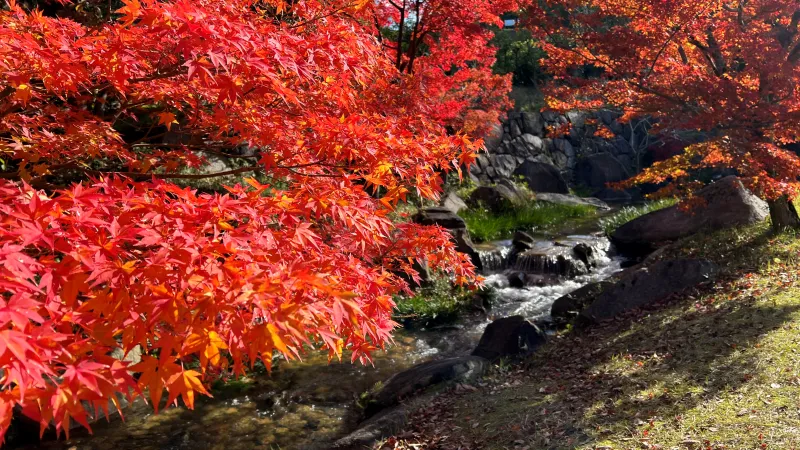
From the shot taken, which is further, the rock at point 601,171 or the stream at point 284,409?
the rock at point 601,171

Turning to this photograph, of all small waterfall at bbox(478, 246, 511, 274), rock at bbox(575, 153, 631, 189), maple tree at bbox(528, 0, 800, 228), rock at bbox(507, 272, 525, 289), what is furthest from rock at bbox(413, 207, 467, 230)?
rock at bbox(575, 153, 631, 189)

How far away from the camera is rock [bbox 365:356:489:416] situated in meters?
6.32

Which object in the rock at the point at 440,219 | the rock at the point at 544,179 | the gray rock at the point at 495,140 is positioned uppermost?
the gray rock at the point at 495,140

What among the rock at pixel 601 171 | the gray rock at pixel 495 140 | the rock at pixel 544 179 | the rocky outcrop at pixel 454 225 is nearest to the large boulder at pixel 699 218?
the rocky outcrop at pixel 454 225

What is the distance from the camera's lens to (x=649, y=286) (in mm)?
7820

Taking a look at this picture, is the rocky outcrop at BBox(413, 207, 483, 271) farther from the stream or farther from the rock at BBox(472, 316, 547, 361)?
the rock at BBox(472, 316, 547, 361)

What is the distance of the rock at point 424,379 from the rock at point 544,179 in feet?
53.4

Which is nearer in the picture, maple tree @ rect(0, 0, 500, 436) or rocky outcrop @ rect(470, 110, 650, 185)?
maple tree @ rect(0, 0, 500, 436)

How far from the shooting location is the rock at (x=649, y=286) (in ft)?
25.0

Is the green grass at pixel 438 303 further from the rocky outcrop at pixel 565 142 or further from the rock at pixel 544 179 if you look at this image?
the rocky outcrop at pixel 565 142

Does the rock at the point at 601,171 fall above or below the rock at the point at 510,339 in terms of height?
above

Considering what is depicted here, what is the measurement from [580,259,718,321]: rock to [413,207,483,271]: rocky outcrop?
4.67 metres

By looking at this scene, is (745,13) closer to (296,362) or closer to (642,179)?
(642,179)

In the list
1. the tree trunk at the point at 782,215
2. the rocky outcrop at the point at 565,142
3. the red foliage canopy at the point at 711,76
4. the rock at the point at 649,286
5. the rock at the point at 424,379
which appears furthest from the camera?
the rocky outcrop at the point at 565,142
